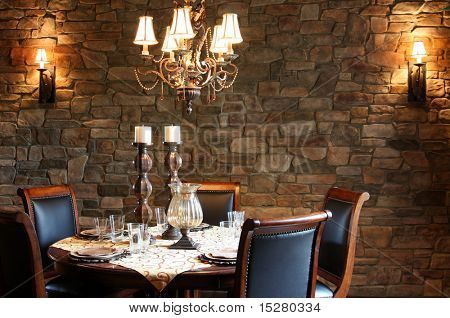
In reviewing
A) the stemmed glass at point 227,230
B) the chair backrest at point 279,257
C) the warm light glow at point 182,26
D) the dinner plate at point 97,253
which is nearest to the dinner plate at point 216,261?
the chair backrest at point 279,257

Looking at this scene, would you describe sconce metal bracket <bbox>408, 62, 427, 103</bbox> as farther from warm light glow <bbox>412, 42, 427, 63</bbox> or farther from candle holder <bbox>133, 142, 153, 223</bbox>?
candle holder <bbox>133, 142, 153, 223</bbox>

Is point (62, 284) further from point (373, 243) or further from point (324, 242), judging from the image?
point (373, 243)

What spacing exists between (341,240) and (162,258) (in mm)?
988

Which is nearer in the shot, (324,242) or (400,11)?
(324,242)

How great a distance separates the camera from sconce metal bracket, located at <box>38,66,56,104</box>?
173 inches

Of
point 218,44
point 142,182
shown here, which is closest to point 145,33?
point 218,44

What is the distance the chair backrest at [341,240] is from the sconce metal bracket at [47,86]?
2521 mm

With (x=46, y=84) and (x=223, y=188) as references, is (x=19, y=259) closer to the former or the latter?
(x=223, y=188)

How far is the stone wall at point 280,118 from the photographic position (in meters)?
4.21

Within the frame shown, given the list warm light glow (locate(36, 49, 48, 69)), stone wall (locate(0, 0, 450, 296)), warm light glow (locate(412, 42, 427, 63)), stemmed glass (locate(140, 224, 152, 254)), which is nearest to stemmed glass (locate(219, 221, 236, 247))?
stemmed glass (locate(140, 224, 152, 254))

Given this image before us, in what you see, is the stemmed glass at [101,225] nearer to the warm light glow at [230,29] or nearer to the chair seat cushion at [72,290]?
the chair seat cushion at [72,290]
